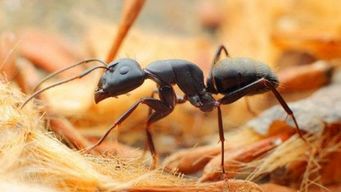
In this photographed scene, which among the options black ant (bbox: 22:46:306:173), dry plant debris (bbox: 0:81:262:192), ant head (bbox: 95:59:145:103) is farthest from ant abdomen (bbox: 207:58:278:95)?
dry plant debris (bbox: 0:81:262:192)

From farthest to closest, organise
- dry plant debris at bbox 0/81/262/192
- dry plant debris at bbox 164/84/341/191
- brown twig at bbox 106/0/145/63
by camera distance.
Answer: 1. brown twig at bbox 106/0/145/63
2. dry plant debris at bbox 164/84/341/191
3. dry plant debris at bbox 0/81/262/192

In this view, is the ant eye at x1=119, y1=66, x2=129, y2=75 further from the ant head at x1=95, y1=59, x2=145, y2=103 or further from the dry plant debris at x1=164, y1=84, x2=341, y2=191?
the dry plant debris at x1=164, y1=84, x2=341, y2=191

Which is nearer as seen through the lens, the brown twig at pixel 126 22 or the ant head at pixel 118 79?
the ant head at pixel 118 79

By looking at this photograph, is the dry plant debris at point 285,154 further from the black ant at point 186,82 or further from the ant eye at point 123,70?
the ant eye at point 123,70

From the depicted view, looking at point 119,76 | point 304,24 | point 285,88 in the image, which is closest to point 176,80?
point 119,76

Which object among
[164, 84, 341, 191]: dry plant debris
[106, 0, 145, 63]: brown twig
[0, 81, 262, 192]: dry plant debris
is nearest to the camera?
[0, 81, 262, 192]: dry plant debris

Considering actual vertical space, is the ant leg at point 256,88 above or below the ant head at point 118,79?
below

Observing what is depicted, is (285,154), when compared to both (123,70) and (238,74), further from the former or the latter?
(123,70)

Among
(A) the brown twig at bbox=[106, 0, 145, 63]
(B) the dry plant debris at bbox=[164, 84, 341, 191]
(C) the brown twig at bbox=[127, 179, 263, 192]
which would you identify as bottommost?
(B) the dry plant debris at bbox=[164, 84, 341, 191]

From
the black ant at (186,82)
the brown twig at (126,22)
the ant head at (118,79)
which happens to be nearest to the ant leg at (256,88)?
the black ant at (186,82)
